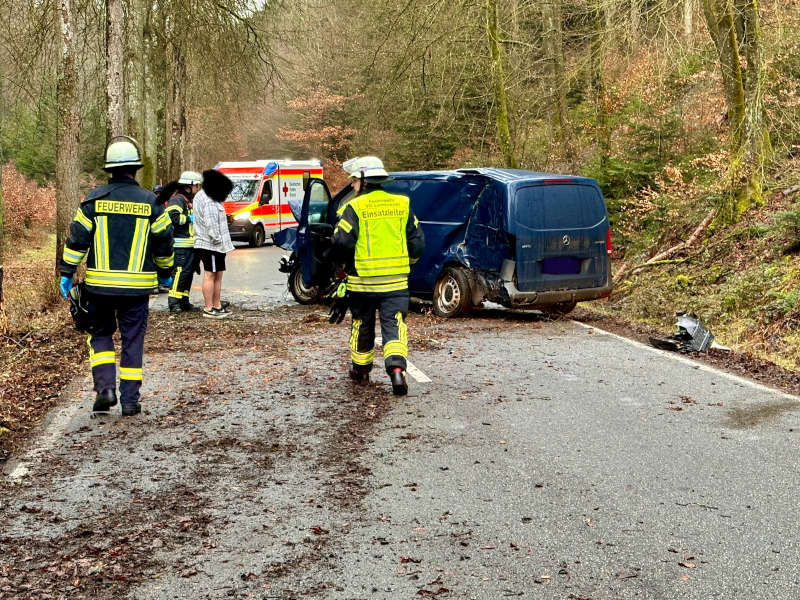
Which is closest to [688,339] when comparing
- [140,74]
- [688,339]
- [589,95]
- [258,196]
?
[688,339]

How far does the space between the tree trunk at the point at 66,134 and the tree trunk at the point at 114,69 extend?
0.53 m

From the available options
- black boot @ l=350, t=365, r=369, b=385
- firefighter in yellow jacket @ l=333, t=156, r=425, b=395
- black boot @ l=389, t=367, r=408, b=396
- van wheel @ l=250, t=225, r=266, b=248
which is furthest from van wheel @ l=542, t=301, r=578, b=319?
van wheel @ l=250, t=225, r=266, b=248

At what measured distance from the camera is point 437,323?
12.4 metres

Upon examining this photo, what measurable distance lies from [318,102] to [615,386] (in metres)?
45.0

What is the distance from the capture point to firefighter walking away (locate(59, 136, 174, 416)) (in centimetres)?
721

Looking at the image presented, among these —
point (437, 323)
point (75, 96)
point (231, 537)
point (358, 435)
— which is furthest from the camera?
point (75, 96)

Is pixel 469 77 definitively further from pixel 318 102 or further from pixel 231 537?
pixel 318 102

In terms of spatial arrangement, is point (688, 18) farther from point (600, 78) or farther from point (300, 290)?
point (300, 290)

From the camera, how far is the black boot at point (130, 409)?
7.27 meters

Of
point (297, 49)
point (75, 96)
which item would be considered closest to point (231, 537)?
point (75, 96)

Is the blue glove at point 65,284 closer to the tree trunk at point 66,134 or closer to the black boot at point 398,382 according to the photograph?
the black boot at point 398,382

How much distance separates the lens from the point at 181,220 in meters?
13.2

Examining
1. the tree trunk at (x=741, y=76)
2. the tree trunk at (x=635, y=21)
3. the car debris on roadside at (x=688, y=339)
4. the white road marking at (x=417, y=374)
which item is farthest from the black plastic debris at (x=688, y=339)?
the tree trunk at (x=635, y=21)

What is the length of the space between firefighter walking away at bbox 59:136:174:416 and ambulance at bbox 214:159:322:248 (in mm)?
22041
